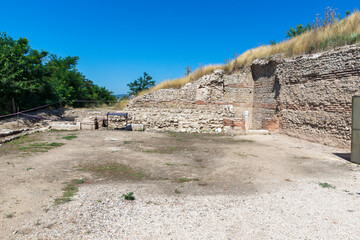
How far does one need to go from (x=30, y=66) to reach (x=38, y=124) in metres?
3.75

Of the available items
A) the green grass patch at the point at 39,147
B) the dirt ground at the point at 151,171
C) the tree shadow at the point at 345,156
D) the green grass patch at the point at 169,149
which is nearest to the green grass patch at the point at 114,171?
the dirt ground at the point at 151,171

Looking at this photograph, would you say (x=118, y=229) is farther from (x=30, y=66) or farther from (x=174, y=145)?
(x=30, y=66)

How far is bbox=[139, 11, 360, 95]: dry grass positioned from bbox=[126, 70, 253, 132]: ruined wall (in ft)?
4.33

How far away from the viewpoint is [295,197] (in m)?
4.38

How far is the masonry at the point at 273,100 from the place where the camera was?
9023 millimetres

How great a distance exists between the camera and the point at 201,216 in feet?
11.8

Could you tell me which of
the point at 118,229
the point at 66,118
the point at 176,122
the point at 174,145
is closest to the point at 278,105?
the point at 176,122

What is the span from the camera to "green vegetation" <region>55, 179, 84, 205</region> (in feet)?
12.9

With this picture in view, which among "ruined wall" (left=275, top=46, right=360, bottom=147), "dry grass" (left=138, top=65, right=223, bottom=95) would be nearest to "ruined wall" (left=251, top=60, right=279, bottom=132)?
"ruined wall" (left=275, top=46, right=360, bottom=147)

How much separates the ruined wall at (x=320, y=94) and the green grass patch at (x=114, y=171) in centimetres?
798

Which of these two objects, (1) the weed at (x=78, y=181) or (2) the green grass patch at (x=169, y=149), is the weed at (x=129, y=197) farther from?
(2) the green grass patch at (x=169, y=149)

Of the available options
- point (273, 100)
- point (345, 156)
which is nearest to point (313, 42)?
point (273, 100)

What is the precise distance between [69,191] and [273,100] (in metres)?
12.9

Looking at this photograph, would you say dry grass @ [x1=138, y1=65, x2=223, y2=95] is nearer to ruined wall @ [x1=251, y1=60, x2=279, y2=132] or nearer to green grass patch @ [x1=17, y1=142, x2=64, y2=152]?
ruined wall @ [x1=251, y1=60, x2=279, y2=132]
